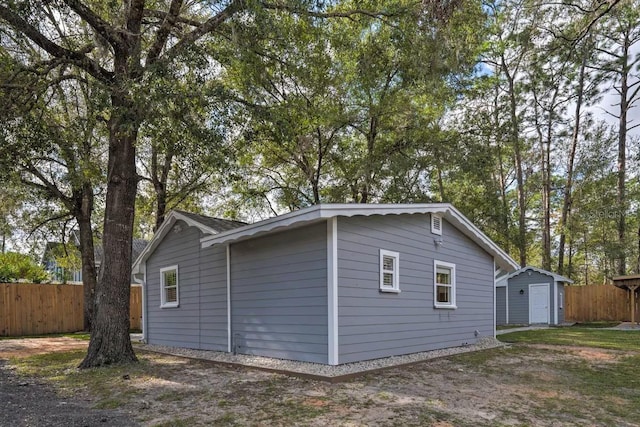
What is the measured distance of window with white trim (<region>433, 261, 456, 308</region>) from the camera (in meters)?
9.57

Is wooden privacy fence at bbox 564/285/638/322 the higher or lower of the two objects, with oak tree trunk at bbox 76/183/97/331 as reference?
lower

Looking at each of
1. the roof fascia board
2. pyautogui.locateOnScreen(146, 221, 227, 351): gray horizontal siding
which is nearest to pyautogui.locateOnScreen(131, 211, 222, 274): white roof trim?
pyautogui.locateOnScreen(146, 221, 227, 351): gray horizontal siding

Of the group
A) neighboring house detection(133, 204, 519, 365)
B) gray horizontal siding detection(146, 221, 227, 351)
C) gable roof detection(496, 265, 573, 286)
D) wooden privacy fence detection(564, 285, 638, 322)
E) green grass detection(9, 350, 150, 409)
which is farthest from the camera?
wooden privacy fence detection(564, 285, 638, 322)

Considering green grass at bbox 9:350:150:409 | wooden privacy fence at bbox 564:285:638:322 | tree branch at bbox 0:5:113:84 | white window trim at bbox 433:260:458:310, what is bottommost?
wooden privacy fence at bbox 564:285:638:322

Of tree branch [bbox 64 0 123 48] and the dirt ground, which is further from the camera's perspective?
the dirt ground

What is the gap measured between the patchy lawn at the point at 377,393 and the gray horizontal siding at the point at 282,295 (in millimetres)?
868

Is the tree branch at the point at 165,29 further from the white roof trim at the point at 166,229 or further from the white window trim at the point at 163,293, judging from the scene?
the white window trim at the point at 163,293

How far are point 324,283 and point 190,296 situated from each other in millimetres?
4385

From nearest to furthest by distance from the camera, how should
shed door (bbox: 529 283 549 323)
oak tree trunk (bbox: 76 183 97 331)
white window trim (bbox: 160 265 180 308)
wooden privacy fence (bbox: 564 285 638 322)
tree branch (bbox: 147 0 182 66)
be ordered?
tree branch (bbox: 147 0 182 66) < white window trim (bbox: 160 265 180 308) < oak tree trunk (bbox: 76 183 97 331) < shed door (bbox: 529 283 549 323) < wooden privacy fence (bbox: 564 285 638 322)

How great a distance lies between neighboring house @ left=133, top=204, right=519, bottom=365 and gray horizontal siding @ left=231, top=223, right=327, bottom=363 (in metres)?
0.02

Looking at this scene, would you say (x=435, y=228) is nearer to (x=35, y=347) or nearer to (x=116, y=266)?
(x=116, y=266)

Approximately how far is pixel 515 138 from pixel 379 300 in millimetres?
12251

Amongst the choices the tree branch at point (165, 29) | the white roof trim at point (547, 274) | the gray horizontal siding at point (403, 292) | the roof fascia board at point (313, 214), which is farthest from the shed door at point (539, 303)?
the tree branch at point (165, 29)

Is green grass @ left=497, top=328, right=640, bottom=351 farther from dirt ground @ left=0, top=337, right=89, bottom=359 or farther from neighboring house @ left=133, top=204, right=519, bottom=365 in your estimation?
dirt ground @ left=0, top=337, right=89, bottom=359
